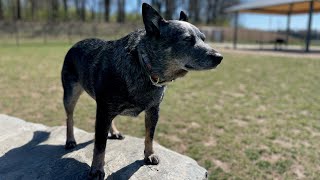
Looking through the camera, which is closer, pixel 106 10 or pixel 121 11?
pixel 106 10

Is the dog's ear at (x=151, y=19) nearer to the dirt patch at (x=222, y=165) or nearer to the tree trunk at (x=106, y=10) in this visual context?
the dirt patch at (x=222, y=165)

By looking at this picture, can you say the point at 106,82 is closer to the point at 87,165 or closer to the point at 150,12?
the point at 150,12

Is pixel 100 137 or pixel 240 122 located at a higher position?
pixel 100 137

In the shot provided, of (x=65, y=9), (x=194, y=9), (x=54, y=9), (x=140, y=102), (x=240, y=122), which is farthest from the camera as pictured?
(x=194, y=9)

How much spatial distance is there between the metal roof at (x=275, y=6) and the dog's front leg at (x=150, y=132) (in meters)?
21.1

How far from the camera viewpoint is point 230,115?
309 inches

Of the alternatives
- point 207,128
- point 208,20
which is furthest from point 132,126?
point 208,20

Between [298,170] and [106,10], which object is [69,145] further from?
[106,10]

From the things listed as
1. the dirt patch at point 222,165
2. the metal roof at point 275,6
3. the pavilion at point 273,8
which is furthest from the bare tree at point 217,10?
the dirt patch at point 222,165

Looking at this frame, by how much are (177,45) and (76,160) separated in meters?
1.92

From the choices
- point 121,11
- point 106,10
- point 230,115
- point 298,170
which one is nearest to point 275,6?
point 230,115

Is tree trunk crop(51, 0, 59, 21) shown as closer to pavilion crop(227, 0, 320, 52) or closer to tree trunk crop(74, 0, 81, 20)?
tree trunk crop(74, 0, 81, 20)

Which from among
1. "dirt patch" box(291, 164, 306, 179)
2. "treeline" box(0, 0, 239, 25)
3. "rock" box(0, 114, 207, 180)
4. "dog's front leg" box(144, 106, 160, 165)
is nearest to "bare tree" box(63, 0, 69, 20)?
"treeline" box(0, 0, 239, 25)

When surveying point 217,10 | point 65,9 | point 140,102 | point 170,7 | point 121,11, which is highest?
point 217,10
